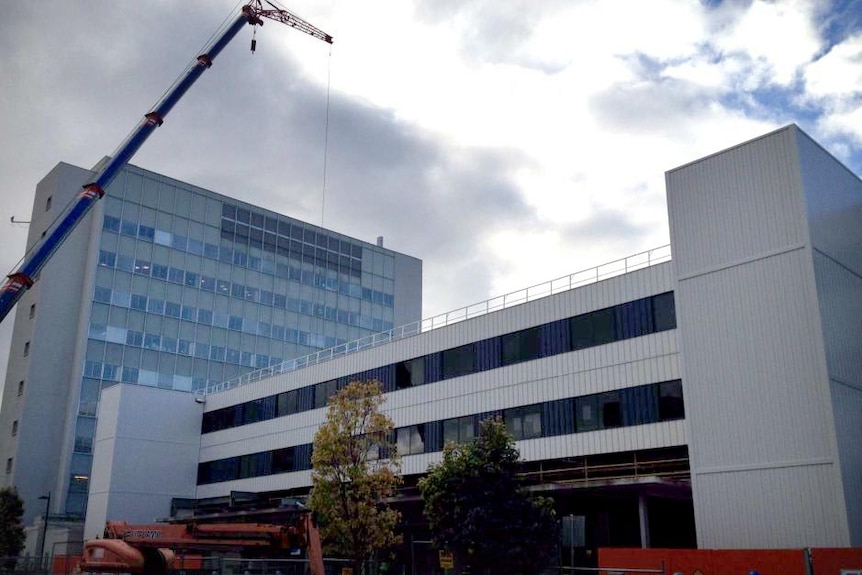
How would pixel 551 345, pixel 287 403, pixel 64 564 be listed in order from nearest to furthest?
pixel 551 345
pixel 64 564
pixel 287 403

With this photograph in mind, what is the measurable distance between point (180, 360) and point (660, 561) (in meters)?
69.1

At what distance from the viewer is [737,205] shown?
115 ft

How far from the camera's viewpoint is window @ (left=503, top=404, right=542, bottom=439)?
42562mm

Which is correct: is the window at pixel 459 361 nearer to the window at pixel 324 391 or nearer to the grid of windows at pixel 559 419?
the grid of windows at pixel 559 419

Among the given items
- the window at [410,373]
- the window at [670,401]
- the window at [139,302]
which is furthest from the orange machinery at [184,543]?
the window at [139,302]

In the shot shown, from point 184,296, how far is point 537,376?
5688 centimetres

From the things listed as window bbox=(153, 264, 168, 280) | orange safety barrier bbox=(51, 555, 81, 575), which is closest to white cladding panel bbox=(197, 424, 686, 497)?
orange safety barrier bbox=(51, 555, 81, 575)

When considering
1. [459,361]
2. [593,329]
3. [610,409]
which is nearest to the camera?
[610,409]

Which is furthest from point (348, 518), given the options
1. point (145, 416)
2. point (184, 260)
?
point (184, 260)

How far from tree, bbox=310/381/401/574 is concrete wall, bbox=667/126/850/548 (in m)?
13.7

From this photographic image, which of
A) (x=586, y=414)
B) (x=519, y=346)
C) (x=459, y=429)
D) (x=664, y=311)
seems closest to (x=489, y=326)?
(x=519, y=346)

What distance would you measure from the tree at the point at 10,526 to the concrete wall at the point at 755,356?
2065 inches

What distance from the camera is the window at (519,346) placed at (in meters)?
43.9

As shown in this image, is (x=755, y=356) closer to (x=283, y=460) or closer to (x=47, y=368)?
(x=283, y=460)
